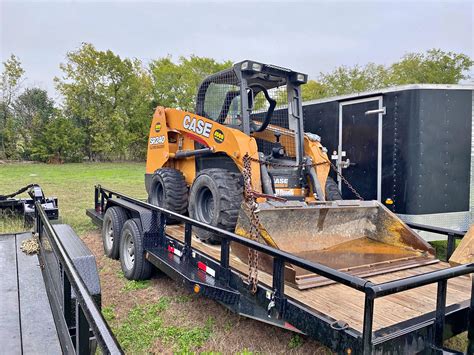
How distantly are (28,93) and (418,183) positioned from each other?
32.5 metres

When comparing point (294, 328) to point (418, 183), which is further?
point (418, 183)

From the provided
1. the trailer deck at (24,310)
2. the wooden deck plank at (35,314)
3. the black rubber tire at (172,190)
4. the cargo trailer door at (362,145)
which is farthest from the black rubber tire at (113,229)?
the cargo trailer door at (362,145)

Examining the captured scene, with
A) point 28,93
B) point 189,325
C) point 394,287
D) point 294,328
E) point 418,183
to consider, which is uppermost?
point 28,93

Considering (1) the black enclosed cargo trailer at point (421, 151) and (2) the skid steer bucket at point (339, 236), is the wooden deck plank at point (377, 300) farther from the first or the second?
(1) the black enclosed cargo trailer at point (421, 151)

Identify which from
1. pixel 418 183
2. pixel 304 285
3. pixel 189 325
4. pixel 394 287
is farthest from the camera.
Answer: pixel 418 183

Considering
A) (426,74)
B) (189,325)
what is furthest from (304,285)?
(426,74)

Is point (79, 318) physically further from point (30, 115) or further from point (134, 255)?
point (30, 115)

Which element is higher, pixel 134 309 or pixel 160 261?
pixel 160 261

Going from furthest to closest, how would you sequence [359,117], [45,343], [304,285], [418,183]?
[359,117], [418,183], [304,285], [45,343]

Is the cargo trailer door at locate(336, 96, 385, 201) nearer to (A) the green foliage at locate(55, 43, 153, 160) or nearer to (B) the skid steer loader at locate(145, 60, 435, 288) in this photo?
(B) the skid steer loader at locate(145, 60, 435, 288)

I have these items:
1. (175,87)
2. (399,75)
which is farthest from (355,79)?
(175,87)

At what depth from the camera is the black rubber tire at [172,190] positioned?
503 cm

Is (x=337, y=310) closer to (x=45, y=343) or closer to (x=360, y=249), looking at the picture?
(x=360, y=249)

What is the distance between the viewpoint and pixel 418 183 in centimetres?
448
